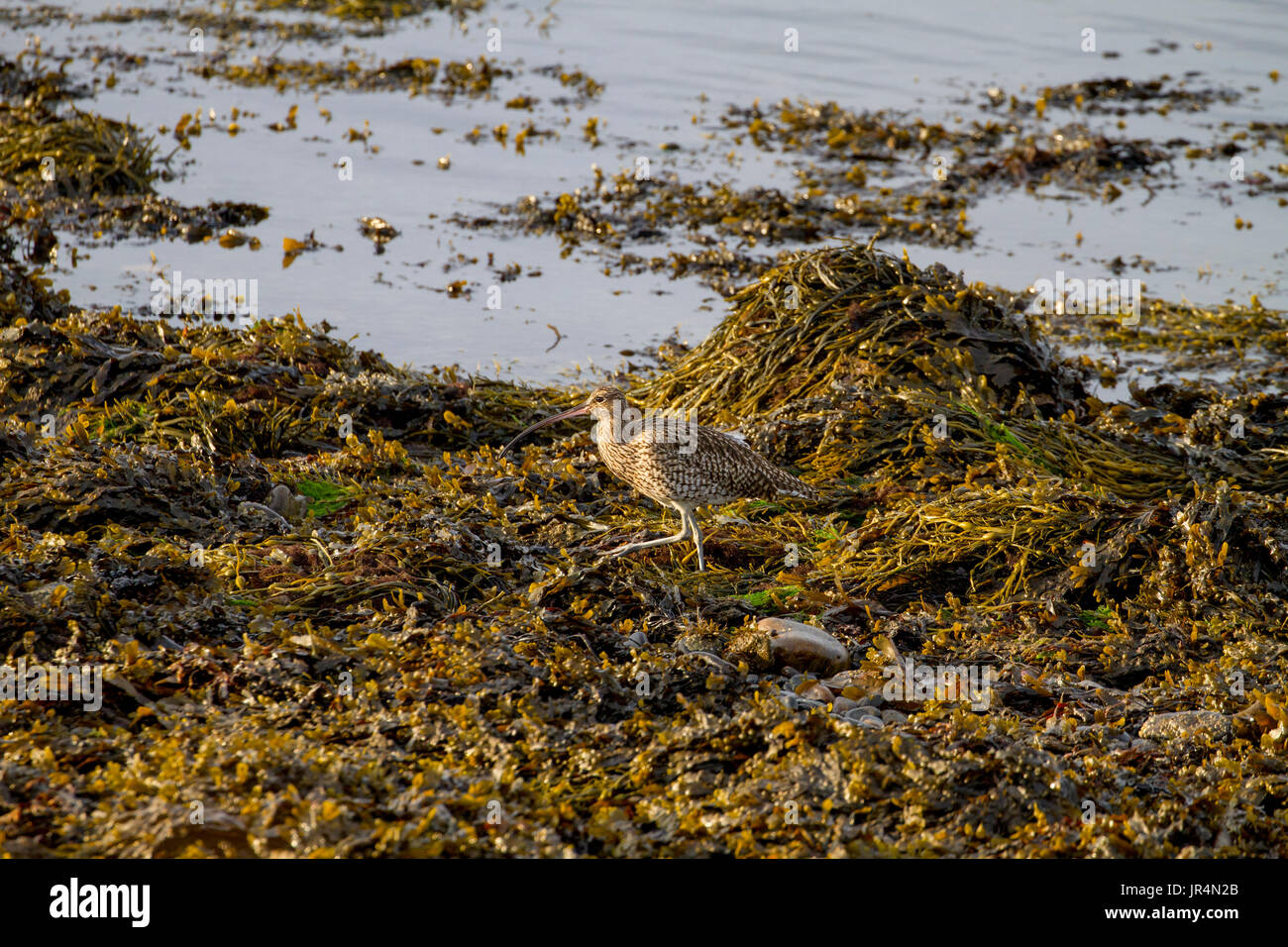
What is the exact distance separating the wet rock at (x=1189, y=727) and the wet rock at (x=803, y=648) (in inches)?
40.1

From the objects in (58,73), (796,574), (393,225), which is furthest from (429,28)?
(796,574)

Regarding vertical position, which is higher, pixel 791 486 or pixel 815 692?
pixel 791 486

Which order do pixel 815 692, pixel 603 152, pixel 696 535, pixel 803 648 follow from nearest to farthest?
pixel 815 692, pixel 803 648, pixel 696 535, pixel 603 152

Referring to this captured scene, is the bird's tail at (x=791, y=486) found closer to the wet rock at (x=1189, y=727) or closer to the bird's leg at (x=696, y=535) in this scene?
the bird's leg at (x=696, y=535)

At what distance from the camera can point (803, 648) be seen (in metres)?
4.19

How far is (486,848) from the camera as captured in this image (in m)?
2.87

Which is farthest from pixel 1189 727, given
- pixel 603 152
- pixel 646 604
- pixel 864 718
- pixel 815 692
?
pixel 603 152

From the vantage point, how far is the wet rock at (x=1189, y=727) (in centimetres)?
377

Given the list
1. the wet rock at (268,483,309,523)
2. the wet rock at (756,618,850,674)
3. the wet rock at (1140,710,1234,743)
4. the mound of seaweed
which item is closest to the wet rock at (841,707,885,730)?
the mound of seaweed

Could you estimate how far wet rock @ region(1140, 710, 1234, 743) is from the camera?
3770mm

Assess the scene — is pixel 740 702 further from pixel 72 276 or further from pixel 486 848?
pixel 72 276

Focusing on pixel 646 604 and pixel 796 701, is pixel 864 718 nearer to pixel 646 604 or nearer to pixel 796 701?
pixel 796 701

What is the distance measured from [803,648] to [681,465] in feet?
3.66

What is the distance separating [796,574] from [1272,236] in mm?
7662
